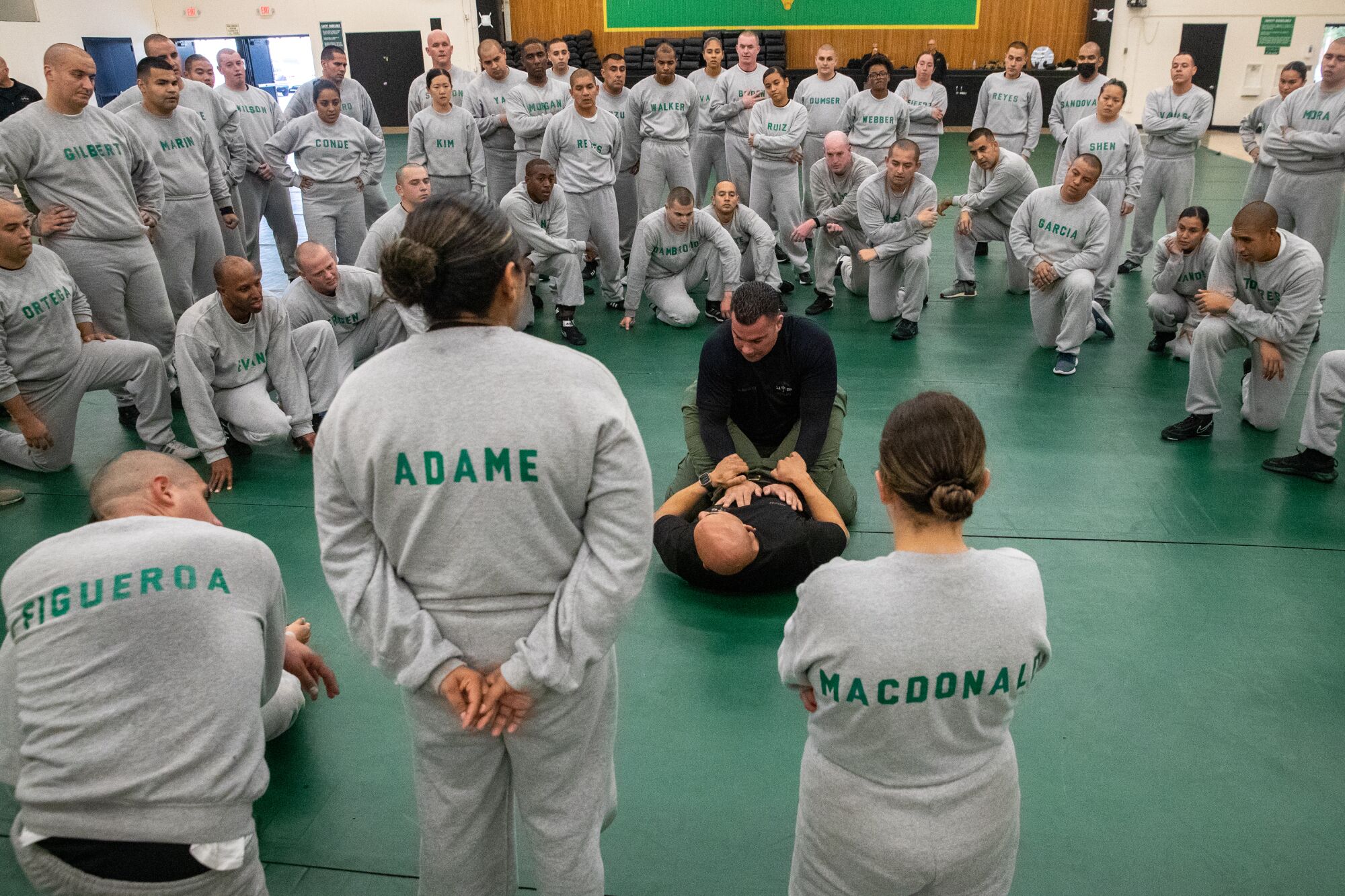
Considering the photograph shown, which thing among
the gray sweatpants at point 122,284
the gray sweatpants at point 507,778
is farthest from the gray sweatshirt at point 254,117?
the gray sweatpants at point 507,778

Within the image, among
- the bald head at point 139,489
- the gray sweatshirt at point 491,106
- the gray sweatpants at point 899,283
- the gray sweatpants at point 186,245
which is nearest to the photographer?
the bald head at point 139,489

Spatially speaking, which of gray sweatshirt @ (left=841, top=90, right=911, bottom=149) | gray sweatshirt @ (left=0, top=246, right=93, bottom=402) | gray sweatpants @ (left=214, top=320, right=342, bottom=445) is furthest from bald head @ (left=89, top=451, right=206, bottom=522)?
gray sweatshirt @ (left=841, top=90, right=911, bottom=149)

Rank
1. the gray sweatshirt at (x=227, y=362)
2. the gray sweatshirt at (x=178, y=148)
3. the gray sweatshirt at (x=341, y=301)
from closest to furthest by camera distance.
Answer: the gray sweatshirt at (x=227, y=362), the gray sweatshirt at (x=341, y=301), the gray sweatshirt at (x=178, y=148)

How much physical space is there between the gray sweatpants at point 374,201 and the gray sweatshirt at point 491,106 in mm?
1041

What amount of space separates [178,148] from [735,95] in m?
5.08

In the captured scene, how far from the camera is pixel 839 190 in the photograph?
8320 millimetres

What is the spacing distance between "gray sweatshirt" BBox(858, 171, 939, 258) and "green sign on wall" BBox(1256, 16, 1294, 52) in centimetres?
1363

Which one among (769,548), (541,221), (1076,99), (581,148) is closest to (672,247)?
(541,221)

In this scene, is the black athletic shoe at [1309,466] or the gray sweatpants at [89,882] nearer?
the gray sweatpants at [89,882]

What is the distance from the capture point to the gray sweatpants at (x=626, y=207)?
932 cm

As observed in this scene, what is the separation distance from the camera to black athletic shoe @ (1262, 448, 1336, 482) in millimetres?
5012

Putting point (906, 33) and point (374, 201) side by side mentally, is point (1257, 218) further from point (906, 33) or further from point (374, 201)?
point (906, 33)

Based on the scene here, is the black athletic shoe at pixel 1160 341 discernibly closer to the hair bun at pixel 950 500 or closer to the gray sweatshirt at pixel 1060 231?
the gray sweatshirt at pixel 1060 231

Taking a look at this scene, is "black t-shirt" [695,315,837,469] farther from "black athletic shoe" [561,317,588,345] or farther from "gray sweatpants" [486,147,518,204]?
"gray sweatpants" [486,147,518,204]
